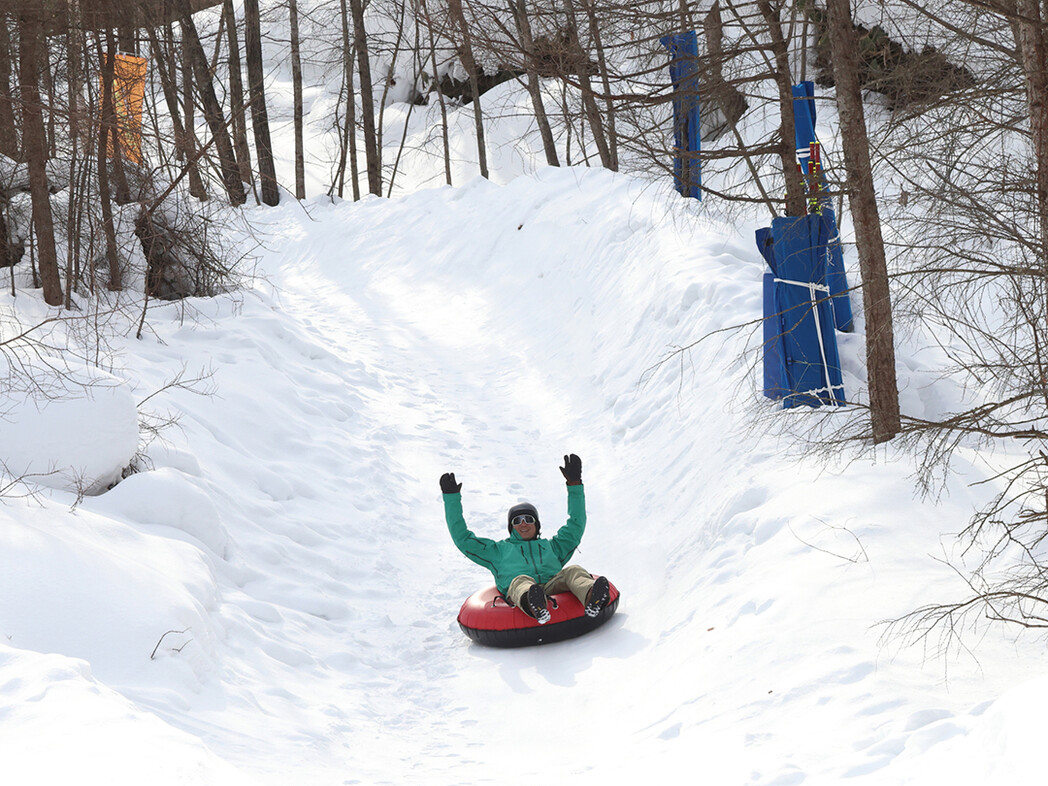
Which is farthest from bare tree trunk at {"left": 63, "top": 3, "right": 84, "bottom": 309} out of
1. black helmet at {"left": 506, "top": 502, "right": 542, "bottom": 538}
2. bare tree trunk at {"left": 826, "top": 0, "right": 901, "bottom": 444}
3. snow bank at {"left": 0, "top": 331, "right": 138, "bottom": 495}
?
bare tree trunk at {"left": 826, "top": 0, "right": 901, "bottom": 444}

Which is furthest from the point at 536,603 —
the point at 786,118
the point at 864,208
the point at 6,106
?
the point at 6,106

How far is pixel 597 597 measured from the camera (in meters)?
5.66

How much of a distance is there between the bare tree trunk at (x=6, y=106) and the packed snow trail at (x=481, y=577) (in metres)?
2.47

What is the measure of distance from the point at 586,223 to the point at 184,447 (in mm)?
7433

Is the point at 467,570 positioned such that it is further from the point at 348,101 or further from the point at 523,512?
the point at 348,101

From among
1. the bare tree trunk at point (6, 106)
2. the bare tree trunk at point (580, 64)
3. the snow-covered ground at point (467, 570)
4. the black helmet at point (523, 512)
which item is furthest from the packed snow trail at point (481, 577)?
the bare tree trunk at point (6, 106)

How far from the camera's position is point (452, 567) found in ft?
22.6

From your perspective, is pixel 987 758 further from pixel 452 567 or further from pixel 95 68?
pixel 95 68

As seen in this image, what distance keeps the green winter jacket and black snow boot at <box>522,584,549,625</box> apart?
41cm

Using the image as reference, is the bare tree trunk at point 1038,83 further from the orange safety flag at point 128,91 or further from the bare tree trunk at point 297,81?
the bare tree trunk at point 297,81

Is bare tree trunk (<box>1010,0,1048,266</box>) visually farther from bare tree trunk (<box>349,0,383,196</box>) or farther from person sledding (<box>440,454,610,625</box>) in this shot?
bare tree trunk (<box>349,0,383,196</box>)

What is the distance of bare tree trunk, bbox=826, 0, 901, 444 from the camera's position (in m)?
6.05

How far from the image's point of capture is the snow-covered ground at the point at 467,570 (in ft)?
12.2

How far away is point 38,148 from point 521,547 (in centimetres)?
599
